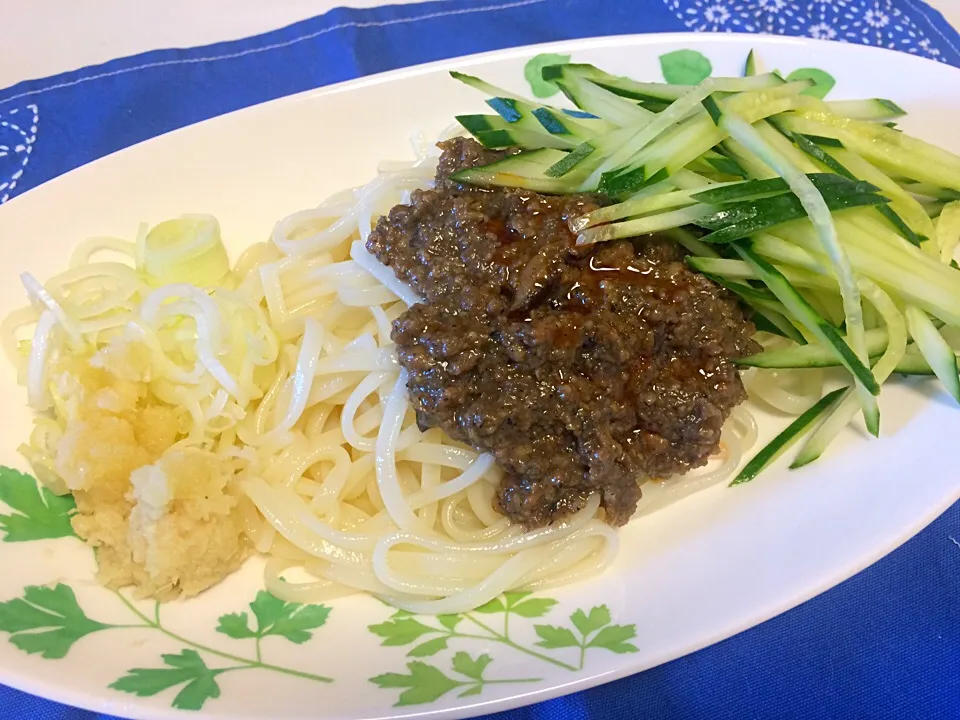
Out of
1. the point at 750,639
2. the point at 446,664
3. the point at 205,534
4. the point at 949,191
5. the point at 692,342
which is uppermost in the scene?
the point at 949,191

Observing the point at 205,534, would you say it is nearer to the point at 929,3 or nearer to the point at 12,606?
the point at 12,606

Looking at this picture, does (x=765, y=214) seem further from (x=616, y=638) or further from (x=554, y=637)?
(x=554, y=637)

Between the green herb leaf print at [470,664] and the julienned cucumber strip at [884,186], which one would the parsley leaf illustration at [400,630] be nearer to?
the green herb leaf print at [470,664]

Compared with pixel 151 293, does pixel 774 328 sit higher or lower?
lower

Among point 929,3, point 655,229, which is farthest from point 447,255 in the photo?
point 929,3

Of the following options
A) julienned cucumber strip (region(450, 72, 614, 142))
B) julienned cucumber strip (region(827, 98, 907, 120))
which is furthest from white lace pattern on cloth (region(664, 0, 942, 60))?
julienned cucumber strip (region(450, 72, 614, 142))

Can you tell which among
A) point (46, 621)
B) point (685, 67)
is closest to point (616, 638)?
point (46, 621)
